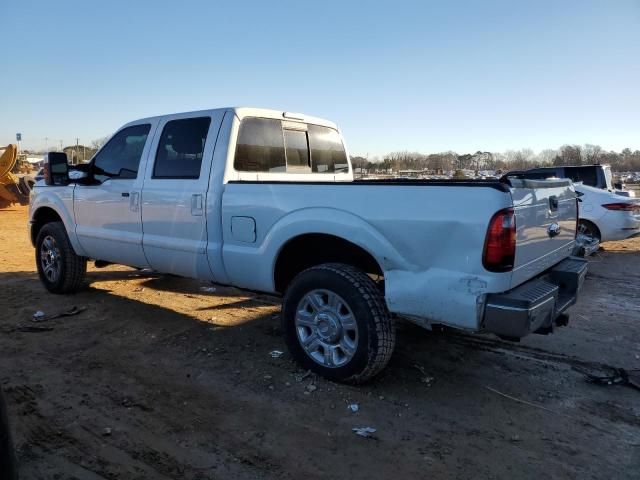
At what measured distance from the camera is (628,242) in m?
12.1

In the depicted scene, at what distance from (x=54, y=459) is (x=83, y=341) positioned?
2.05 m

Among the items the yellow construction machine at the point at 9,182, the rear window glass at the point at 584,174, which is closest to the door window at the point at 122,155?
the rear window glass at the point at 584,174

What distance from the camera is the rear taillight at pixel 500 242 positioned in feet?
9.71

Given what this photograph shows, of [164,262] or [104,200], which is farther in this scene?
[104,200]

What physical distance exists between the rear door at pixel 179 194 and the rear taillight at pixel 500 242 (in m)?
2.45

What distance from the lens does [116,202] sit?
17.4 feet

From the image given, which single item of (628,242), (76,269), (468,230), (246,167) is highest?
(246,167)

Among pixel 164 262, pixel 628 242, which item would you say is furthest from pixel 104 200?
pixel 628 242

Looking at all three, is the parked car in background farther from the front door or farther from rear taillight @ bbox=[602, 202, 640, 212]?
the front door

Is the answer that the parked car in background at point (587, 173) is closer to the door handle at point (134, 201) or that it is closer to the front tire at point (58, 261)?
the door handle at point (134, 201)

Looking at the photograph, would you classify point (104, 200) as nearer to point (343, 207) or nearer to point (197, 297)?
point (197, 297)

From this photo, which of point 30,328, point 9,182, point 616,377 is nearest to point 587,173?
point 616,377

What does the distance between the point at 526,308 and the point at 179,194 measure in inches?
122

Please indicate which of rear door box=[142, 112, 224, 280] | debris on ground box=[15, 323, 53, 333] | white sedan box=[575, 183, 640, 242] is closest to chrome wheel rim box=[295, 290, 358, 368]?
rear door box=[142, 112, 224, 280]
